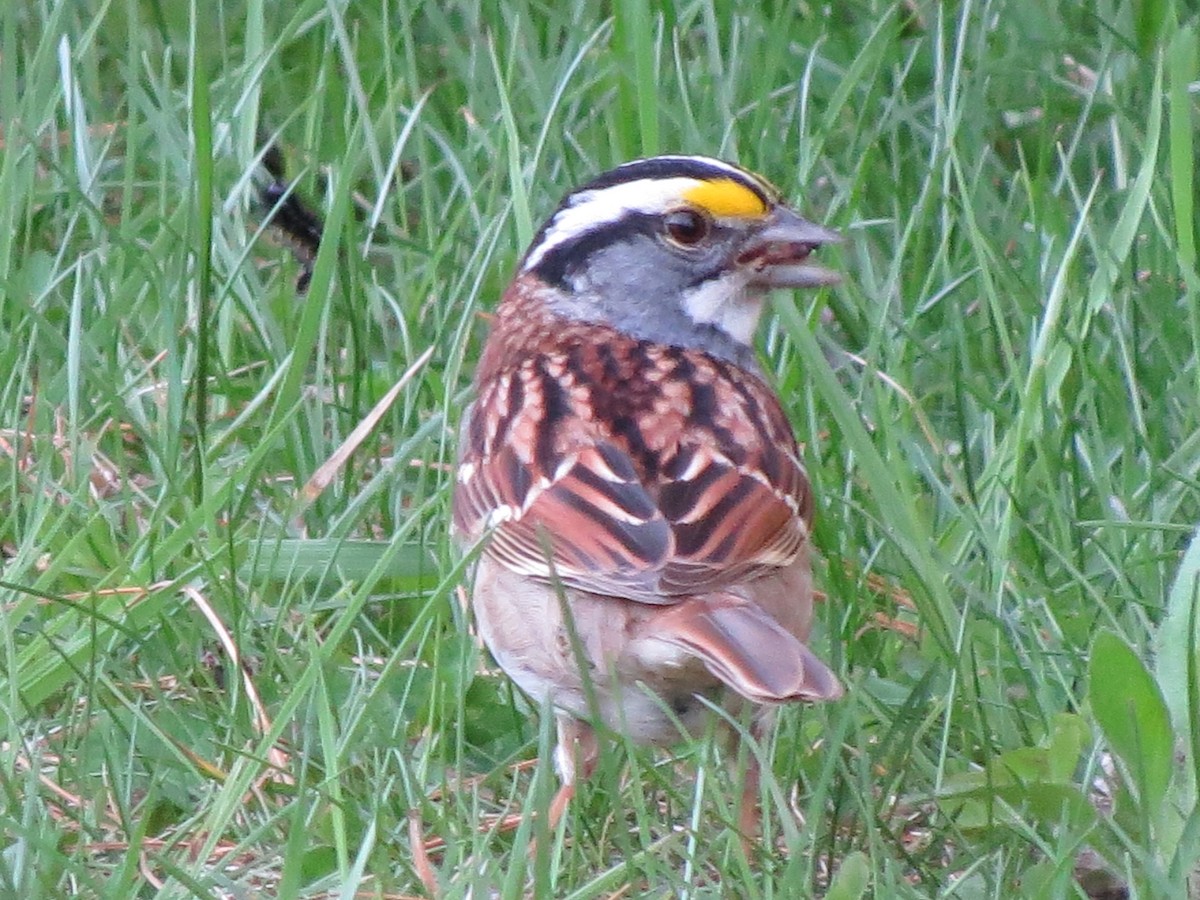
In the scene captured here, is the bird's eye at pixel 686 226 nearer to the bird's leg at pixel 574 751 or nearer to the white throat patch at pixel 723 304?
the white throat patch at pixel 723 304

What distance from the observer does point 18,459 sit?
4.54 m

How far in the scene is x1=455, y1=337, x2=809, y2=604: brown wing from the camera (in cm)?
358

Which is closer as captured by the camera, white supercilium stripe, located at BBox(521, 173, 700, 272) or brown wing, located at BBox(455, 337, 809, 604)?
brown wing, located at BBox(455, 337, 809, 604)

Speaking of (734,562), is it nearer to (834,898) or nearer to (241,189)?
(834,898)

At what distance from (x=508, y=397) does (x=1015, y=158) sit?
111 inches

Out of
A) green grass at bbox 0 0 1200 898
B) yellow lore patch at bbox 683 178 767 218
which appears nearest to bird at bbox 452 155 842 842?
yellow lore patch at bbox 683 178 767 218

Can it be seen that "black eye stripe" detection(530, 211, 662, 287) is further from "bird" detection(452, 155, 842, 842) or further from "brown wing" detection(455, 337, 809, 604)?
"brown wing" detection(455, 337, 809, 604)

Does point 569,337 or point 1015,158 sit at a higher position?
point 569,337

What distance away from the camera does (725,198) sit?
13.9ft

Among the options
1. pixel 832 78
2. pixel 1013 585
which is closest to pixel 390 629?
pixel 1013 585

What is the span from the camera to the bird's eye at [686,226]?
14.0 ft

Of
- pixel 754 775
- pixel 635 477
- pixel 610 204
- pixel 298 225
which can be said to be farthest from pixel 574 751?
pixel 298 225

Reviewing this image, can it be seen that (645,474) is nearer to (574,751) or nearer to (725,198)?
(574,751)

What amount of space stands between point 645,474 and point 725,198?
691mm
